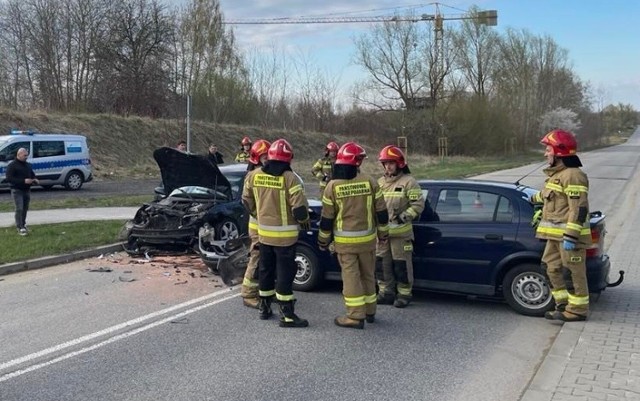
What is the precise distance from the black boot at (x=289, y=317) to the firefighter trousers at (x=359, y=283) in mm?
484

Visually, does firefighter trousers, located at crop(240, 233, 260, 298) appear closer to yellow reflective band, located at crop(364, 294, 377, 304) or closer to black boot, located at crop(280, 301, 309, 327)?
black boot, located at crop(280, 301, 309, 327)

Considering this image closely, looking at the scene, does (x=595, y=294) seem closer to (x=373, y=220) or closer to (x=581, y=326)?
(x=581, y=326)

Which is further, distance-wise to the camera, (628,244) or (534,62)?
(534,62)

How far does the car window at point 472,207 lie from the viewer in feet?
22.9

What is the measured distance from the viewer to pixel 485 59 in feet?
216

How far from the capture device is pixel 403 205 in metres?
7.02

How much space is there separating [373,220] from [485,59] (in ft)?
208

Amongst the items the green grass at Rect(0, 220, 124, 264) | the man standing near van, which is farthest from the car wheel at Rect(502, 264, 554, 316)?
the man standing near van

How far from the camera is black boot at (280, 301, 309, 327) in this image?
6.37 m

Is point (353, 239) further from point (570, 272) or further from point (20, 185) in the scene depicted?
point (20, 185)

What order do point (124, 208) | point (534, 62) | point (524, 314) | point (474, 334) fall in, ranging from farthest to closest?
point (534, 62) < point (124, 208) < point (524, 314) < point (474, 334)

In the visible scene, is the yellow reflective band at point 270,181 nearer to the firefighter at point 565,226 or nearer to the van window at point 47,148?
the firefighter at point 565,226

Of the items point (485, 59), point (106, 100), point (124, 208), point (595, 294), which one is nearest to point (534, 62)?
point (485, 59)

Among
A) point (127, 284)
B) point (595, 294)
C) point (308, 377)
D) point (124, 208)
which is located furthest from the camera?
point (124, 208)
